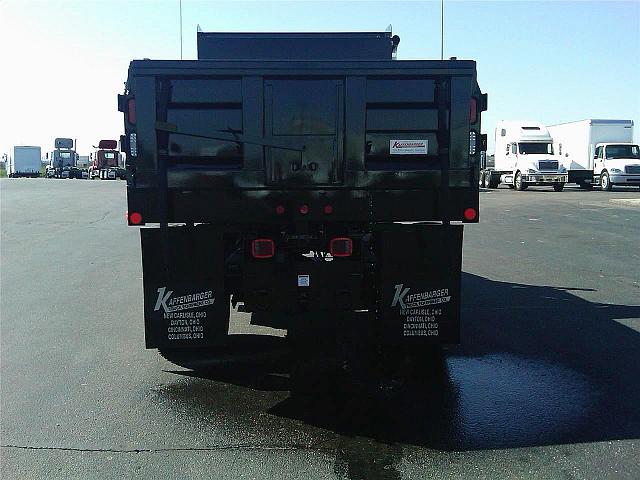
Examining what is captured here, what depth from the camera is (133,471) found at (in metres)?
3.77

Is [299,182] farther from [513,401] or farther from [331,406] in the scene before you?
[513,401]

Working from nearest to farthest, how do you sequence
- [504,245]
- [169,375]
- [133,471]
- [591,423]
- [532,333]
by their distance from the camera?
[133,471]
[591,423]
[169,375]
[532,333]
[504,245]

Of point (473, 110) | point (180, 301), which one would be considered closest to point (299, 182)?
point (180, 301)

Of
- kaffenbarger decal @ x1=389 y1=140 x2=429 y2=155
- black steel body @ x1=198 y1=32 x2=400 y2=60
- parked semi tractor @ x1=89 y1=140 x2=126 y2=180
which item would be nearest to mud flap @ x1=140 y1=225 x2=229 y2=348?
kaffenbarger decal @ x1=389 y1=140 x2=429 y2=155

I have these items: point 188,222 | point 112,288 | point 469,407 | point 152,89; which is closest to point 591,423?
point 469,407

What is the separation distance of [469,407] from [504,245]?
970cm

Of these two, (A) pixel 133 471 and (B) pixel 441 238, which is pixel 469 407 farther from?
(A) pixel 133 471

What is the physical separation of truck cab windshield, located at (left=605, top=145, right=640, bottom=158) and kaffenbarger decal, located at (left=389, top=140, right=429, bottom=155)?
34.7 metres

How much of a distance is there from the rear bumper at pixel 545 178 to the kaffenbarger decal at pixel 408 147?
105 feet

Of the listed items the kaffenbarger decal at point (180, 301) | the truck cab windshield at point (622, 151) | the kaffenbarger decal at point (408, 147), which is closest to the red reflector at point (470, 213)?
the kaffenbarger decal at point (408, 147)

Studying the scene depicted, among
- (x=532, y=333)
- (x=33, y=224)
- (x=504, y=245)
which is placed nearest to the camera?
(x=532, y=333)

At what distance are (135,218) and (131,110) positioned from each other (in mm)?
873

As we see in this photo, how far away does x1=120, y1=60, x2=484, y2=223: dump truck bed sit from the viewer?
519cm

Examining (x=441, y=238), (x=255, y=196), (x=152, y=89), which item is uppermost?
(x=152, y=89)
